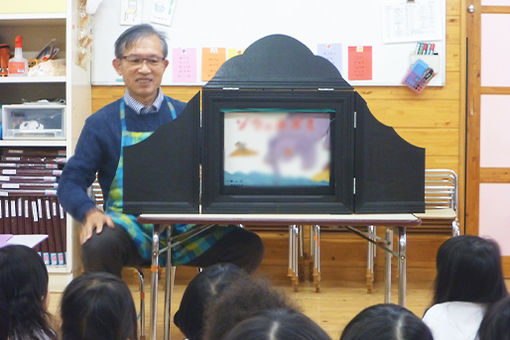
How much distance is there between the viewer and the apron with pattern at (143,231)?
80.0 inches

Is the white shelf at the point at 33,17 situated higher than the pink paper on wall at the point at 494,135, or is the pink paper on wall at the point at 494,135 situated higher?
the white shelf at the point at 33,17

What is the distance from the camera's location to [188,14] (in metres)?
3.39

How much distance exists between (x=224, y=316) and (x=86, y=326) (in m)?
0.30

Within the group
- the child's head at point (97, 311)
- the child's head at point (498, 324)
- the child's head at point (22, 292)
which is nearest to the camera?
the child's head at point (498, 324)

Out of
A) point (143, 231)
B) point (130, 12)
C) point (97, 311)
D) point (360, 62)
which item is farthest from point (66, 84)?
point (97, 311)

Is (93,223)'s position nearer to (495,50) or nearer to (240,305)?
(240,305)

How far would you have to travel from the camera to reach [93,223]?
1.94m

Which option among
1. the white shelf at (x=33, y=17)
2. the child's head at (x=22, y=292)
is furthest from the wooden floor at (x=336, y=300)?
the white shelf at (x=33, y=17)

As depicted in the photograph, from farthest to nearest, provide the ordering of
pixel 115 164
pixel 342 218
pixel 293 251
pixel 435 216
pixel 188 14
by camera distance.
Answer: pixel 188 14, pixel 293 251, pixel 435 216, pixel 115 164, pixel 342 218

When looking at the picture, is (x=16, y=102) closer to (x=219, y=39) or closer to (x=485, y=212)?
(x=219, y=39)

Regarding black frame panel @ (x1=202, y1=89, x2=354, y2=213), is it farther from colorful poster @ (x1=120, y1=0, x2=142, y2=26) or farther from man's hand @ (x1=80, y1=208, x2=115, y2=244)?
colorful poster @ (x1=120, y1=0, x2=142, y2=26)

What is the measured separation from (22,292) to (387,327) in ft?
2.83

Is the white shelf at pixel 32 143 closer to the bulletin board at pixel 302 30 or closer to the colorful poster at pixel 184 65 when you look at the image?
the bulletin board at pixel 302 30

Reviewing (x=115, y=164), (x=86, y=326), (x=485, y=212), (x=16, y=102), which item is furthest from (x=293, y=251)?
(x=86, y=326)
